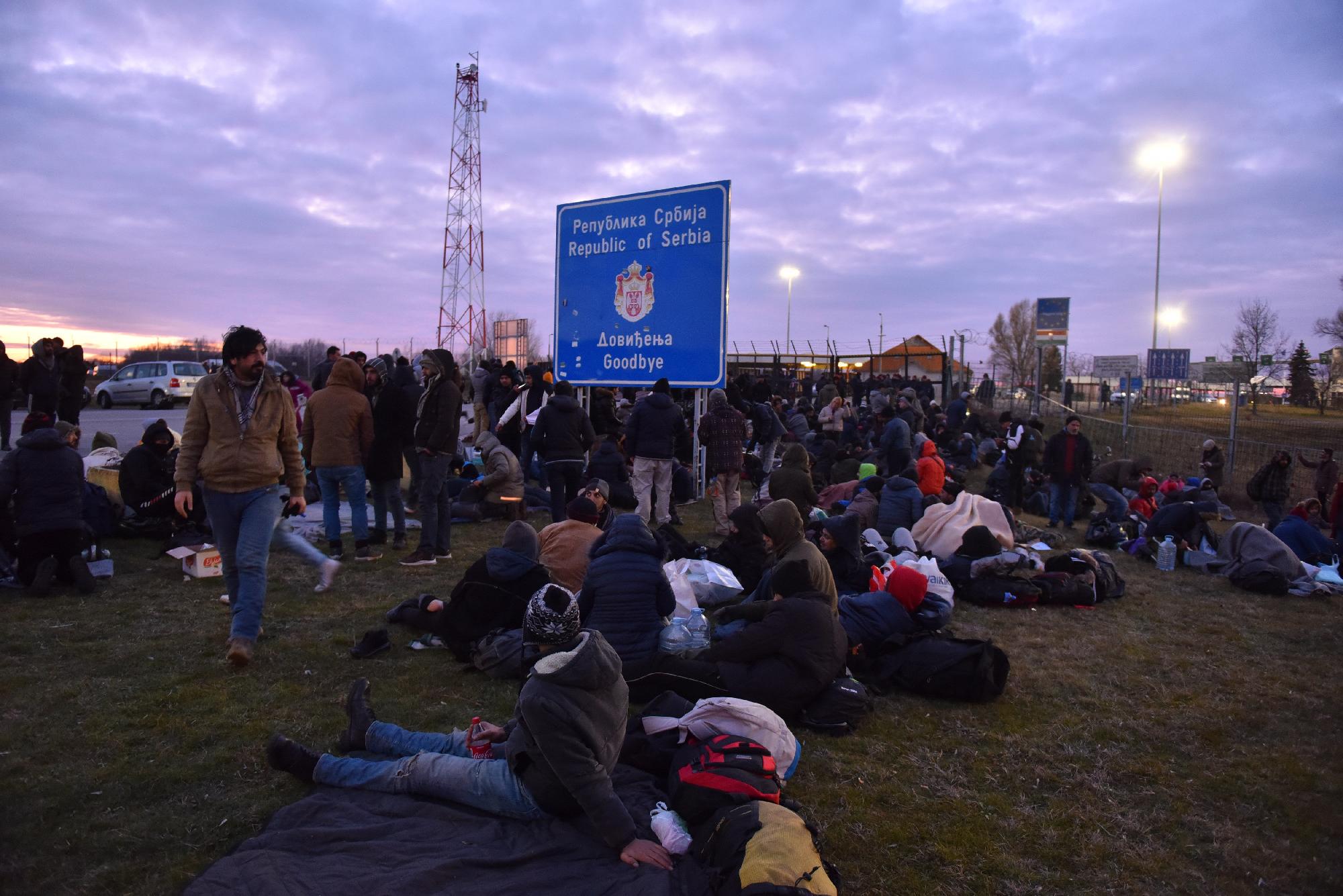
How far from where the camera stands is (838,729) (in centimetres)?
467

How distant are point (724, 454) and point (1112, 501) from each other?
6.65 m

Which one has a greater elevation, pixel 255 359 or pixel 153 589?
pixel 255 359

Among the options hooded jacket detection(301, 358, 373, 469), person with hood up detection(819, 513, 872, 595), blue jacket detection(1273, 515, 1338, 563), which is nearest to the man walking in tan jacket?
hooded jacket detection(301, 358, 373, 469)

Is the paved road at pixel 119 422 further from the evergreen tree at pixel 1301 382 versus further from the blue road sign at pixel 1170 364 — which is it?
the blue road sign at pixel 1170 364

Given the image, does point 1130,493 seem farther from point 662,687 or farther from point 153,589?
point 153,589

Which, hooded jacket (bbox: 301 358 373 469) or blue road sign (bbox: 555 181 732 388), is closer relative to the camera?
hooded jacket (bbox: 301 358 373 469)

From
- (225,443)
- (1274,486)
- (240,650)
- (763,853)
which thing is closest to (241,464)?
(225,443)

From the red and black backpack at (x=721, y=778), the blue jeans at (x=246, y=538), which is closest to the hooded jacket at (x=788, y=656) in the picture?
the red and black backpack at (x=721, y=778)

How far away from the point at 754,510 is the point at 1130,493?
10.1 meters

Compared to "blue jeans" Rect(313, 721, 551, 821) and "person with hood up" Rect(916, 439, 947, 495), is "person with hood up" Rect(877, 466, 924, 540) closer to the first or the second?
"person with hood up" Rect(916, 439, 947, 495)

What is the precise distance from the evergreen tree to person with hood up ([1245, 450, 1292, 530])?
6501mm

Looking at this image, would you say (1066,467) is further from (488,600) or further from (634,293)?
(488,600)

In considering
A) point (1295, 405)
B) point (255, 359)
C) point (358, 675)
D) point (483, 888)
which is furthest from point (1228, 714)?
point (1295, 405)

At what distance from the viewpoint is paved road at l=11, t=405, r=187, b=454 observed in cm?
1612
